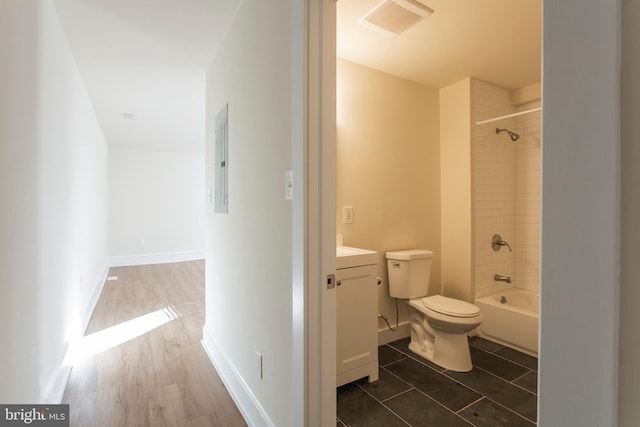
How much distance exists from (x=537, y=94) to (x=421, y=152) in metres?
1.28

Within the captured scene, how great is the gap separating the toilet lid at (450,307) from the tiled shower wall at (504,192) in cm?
63

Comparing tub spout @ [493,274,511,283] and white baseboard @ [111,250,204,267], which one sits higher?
tub spout @ [493,274,511,283]

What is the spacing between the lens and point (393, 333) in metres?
2.67

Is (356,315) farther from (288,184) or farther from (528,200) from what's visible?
(528,200)

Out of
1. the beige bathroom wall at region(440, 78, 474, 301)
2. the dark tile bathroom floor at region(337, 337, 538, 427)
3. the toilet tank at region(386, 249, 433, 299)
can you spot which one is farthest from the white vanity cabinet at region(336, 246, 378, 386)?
the beige bathroom wall at region(440, 78, 474, 301)

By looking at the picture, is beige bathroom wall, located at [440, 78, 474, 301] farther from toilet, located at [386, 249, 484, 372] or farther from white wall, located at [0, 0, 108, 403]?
white wall, located at [0, 0, 108, 403]

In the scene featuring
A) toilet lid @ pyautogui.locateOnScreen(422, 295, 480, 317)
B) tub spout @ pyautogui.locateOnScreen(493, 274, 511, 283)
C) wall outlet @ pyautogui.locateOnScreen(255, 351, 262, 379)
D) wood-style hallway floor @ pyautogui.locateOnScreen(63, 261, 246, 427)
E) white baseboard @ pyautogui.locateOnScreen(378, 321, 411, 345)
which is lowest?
wood-style hallway floor @ pyautogui.locateOnScreen(63, 261, 246, 427)

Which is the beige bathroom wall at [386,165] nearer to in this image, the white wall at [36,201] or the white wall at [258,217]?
the white wall at [258,217]

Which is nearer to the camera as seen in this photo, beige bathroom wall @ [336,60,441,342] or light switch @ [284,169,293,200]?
light switch @ [284,169,293,200]

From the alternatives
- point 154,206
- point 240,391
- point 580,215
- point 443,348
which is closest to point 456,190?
point 443,348

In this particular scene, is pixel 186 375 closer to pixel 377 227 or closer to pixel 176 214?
pixel 377 227

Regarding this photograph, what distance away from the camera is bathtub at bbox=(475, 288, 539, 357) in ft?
7.93

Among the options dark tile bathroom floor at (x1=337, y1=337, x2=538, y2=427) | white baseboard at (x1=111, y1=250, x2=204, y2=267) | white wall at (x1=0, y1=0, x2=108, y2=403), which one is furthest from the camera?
white baseboard at (x1=111, y1=250, x2=204, y2=267)

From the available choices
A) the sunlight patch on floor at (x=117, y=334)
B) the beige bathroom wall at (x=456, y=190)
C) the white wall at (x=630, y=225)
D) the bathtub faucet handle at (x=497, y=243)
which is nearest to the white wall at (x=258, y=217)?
the white wall at (x=630, y=225)
